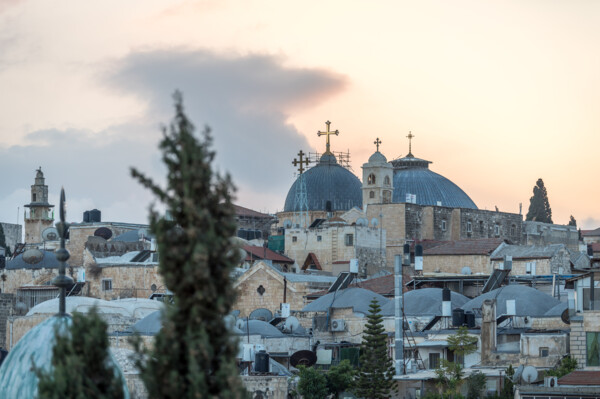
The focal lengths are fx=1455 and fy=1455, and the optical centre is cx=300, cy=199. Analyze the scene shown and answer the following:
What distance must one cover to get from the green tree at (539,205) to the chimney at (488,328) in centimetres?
5041

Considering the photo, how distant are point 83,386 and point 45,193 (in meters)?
79.0

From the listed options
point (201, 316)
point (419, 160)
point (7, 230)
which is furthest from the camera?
point (7, 230)

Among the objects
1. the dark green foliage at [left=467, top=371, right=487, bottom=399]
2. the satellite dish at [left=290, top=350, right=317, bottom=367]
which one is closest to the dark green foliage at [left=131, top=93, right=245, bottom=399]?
the dark green foliage at [left=467, top=371, right=487, bottom=399]

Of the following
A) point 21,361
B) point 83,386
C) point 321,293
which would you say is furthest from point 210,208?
point 321,293

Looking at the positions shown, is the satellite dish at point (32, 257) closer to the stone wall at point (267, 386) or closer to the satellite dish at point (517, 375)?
the stone wall at point (267, 386)

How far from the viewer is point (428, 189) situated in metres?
90.4

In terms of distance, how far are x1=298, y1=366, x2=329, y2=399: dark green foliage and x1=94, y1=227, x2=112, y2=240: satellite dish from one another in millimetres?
40228

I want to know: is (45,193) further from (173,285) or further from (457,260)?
(173,285)

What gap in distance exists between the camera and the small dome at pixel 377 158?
8250 cm

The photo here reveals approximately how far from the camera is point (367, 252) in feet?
247

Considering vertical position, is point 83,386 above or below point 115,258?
below

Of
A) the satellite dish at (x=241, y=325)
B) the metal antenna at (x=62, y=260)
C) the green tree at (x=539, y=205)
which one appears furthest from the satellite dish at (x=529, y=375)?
the green tree at (x=539, y=205)

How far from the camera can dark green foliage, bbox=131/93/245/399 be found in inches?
611

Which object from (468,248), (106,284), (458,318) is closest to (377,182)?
(468,248)
